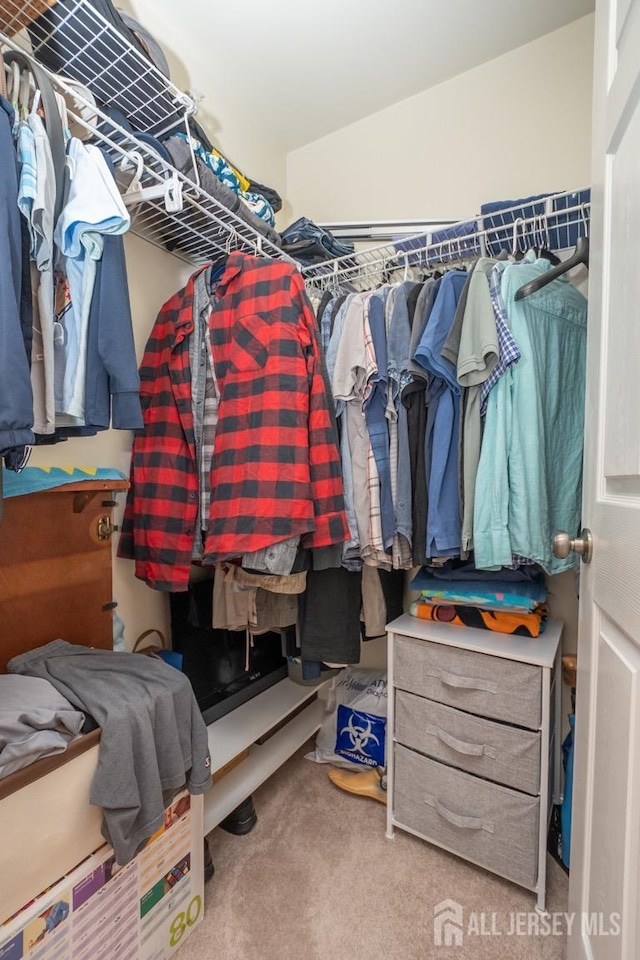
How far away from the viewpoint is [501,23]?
1.49m

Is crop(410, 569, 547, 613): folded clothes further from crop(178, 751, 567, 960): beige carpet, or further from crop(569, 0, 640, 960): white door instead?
crop(178, 751, 567, 960): beige carpet

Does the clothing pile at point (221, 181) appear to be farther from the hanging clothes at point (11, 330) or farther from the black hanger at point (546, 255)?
the black hanger at point (546, 255)

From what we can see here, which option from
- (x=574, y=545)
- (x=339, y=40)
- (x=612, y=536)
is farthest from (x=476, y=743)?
(x=339, y=40)

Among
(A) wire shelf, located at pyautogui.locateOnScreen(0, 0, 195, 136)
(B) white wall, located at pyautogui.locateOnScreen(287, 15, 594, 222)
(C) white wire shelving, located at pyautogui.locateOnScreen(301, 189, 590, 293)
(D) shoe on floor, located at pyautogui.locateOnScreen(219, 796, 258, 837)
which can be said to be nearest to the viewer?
(A) wire shelf, located at pyautogui.locateOnScreen(0, 0, 195, 136)

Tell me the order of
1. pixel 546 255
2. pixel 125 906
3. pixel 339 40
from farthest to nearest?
pixel 339 40, pixel 546 255, pixel 125 906

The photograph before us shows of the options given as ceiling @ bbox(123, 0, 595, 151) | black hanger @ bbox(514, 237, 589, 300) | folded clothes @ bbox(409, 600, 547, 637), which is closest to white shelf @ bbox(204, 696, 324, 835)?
folded clothes @ bbox(409, 600, 547, 637)

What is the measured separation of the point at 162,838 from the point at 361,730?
2.75 ft

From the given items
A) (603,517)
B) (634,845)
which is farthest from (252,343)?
(634,845)

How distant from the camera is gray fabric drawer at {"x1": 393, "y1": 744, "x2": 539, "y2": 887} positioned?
1.16 m

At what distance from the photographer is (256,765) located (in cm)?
149

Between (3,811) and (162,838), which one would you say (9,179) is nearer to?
(3,811)

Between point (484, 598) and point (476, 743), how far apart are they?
0.39m

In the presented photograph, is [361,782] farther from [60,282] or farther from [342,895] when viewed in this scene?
[60,282]

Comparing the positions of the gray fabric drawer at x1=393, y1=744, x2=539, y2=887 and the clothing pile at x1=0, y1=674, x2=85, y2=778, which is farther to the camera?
the gray fabric drawer at x1=393, y1=744, x2=539, y2=887
